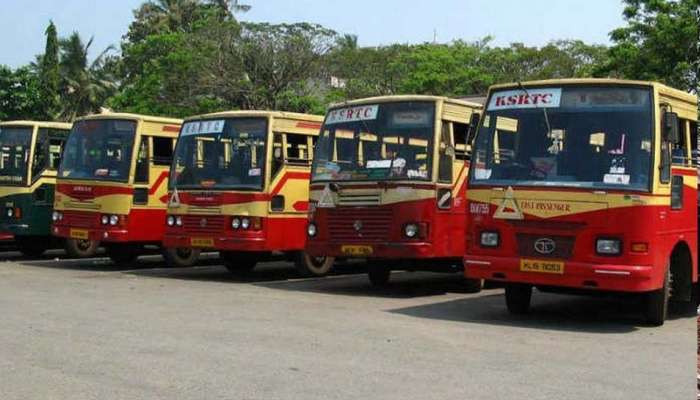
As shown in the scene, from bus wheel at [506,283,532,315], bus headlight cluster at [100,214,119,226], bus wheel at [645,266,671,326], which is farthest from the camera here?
bus headlight cluster at [100,214,119,226]

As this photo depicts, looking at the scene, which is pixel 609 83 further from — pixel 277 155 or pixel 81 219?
pixel 81 219

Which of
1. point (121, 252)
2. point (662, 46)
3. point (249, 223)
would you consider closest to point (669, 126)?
point (249, 223)

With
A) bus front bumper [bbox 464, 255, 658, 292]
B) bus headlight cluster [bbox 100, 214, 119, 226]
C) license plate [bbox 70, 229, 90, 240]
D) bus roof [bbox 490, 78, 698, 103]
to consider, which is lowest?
license plate [bbox 70, 229, 90, 240]

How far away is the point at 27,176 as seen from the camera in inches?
743

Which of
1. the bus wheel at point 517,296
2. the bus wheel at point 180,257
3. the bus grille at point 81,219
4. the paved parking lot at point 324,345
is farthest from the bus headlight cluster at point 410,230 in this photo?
the bus grille at point 81,219

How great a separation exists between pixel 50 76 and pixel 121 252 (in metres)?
33.5

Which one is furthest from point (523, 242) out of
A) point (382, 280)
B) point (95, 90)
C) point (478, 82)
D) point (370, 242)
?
point (95, 90)

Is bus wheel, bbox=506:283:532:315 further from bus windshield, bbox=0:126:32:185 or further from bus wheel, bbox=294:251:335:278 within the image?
bus windshield, bbox=0:126:32:185

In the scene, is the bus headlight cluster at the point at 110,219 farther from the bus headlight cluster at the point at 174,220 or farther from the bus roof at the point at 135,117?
the bus roof at the point at 135,117

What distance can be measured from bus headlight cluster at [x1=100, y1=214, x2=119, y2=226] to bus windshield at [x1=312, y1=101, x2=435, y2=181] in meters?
4.85

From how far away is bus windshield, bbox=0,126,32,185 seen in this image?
18.9m

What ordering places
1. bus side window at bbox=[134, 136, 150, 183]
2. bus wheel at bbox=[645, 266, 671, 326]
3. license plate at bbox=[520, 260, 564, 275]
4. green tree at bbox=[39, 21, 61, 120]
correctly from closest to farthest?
license plate at bbox=[520, 260, 564, 275], bus wheel at bbox=[645, 266, 671, 326], bus side window at bbox=[134, 136, 150, 183], green tree at bbox=[39, 21, 61, 120]

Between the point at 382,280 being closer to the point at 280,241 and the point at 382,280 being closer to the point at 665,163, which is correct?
the point at 280,241

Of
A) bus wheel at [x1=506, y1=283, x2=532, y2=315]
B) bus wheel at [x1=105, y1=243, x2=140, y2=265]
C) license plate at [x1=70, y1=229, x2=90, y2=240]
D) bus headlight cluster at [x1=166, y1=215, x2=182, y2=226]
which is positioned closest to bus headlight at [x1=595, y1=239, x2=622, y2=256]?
bus wheel at [x1=506, y1=283, x2=532, y2=315]
